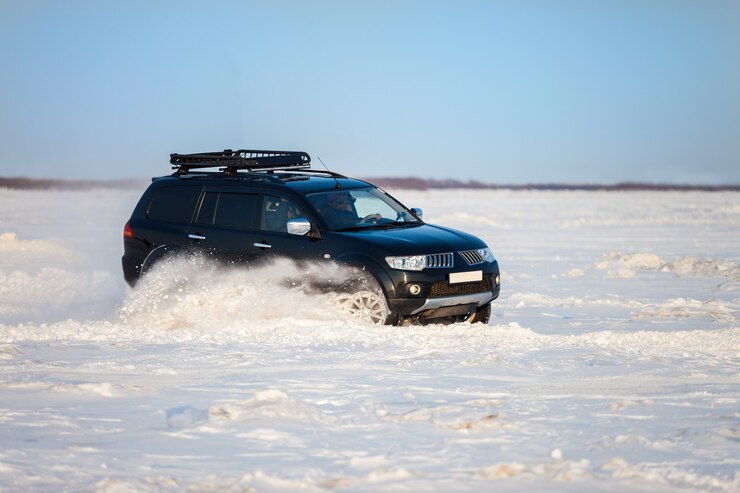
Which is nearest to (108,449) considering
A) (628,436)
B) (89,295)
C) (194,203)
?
(628,436)

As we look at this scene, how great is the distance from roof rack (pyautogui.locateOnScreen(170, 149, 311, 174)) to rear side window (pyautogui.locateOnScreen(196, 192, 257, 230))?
1.78 feet

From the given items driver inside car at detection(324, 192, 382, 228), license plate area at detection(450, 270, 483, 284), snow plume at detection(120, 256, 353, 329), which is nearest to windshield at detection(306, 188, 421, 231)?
driver inside car at detection(324, 192, 382, 228)

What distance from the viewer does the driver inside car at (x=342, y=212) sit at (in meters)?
11.6

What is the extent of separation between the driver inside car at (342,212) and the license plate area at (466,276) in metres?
1.34

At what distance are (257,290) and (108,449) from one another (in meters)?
5.83

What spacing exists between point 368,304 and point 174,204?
10.6 feet

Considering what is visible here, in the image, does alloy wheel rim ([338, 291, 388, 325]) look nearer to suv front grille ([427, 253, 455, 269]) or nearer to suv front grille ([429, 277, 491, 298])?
suv front grille ([429, 277, 491, 298])

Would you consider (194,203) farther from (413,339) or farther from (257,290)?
(413,339)

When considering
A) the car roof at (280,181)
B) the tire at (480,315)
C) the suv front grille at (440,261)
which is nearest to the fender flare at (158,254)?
the car roof at (280,181)

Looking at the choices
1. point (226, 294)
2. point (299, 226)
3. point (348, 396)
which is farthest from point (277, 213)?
point (348, 396)

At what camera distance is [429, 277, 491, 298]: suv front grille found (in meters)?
10.9

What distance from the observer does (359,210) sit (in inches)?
480

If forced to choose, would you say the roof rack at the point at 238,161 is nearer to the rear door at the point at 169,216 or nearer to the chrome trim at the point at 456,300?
the rear door at the point at 169,216

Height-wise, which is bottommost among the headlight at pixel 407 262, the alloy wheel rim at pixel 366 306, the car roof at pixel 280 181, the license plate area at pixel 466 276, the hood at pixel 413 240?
the alloy wheel rim at pixel 366 306
